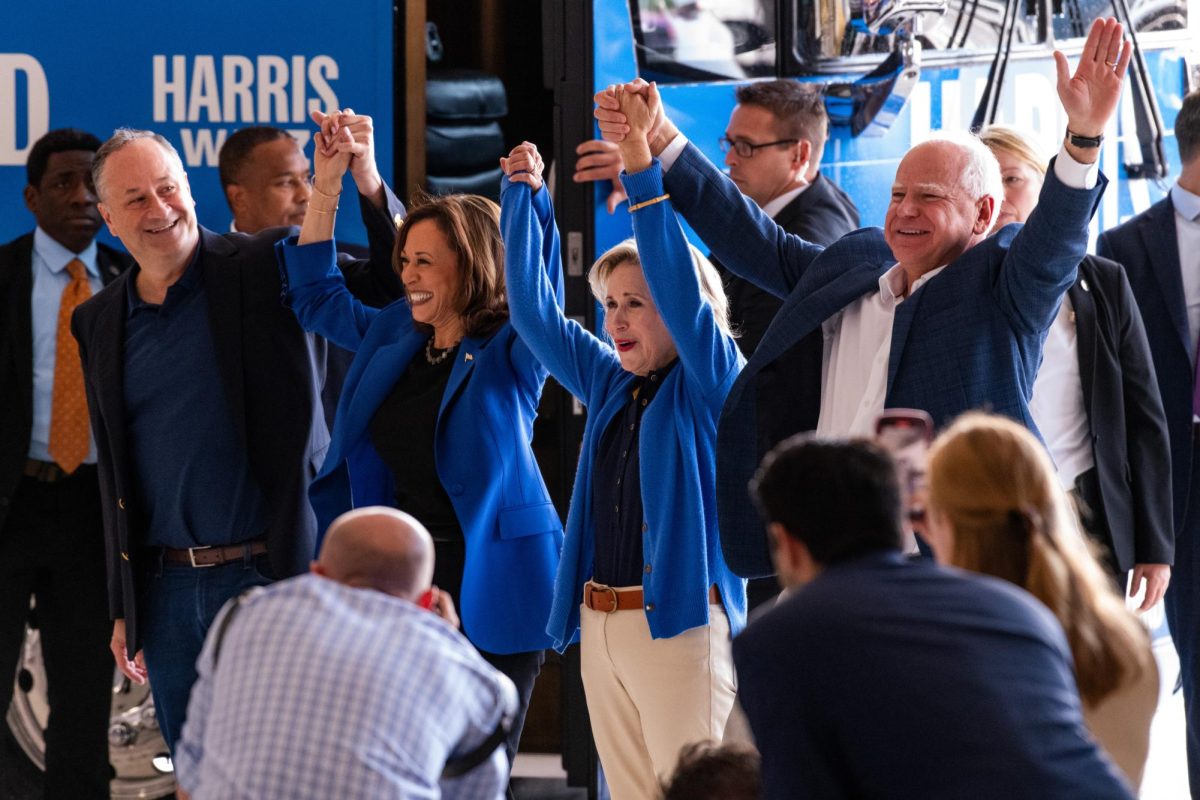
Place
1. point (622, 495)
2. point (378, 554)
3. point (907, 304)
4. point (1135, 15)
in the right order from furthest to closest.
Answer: point (1135, 15) < point (622, 495) < point (907, 304) < point (378, 554)

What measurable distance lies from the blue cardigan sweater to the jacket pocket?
15cm

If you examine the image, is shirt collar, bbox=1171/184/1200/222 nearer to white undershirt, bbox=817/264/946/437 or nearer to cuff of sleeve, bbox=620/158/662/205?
white undershirt, bbox=817/264/946/437

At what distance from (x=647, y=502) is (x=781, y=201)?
145 cm

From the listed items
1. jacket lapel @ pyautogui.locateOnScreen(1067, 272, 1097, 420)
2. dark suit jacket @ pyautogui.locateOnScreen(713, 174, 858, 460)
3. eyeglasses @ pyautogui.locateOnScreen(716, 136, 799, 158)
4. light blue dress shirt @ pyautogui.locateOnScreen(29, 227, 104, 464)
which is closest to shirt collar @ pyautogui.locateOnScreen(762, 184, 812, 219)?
dark suit jacket @ pyautogui.locateOnScreen(713, 174, 858, 460)

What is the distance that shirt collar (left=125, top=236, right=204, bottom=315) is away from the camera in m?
3.76

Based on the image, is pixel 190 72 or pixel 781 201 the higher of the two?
pixel 190 72

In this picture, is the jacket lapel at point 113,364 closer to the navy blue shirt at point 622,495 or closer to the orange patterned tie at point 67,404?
the orange patterned tie at point 67,404

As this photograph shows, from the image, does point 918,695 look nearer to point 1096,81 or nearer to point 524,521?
point 1096,81

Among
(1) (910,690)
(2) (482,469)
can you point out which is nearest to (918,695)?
(1) (910,690)

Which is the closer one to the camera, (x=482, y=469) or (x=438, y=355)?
(x=482, y=469)

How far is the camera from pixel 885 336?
3.05 metres

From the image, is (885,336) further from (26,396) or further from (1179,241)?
(26,396)

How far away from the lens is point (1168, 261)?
13.4 feet

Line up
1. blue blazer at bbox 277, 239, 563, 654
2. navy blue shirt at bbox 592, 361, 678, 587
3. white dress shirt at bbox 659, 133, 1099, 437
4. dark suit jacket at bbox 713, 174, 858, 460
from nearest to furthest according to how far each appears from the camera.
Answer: white dress shirt at bbox 659, 133, 1099, 437
navy blue shirt at bbox 592, 361, 678, 587
blue blazer at bbox 277, 239, 563, 654
dark suit jacket at bbox 713, 174, 858, 460
